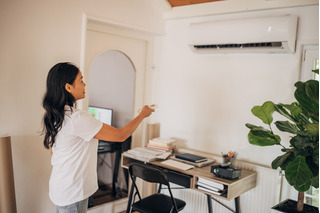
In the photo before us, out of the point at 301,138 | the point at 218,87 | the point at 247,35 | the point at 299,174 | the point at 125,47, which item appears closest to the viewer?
the point at 299,174

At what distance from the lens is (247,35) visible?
2.80 meters

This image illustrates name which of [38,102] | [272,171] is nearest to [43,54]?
[38,102]

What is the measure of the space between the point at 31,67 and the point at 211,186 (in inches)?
68.4

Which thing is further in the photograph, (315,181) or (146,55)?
(146,55)

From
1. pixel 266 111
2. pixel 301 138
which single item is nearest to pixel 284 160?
pixel 301 138

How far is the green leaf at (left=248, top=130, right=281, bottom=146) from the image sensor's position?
226 cm

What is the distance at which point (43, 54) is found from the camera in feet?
8.84

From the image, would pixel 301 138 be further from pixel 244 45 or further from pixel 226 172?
pixel 244 45

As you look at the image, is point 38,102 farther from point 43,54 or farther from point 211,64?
point 211,64

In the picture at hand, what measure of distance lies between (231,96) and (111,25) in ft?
4.52

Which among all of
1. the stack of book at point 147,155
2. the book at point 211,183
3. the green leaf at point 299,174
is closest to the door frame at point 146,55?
the stack of book at point 147,155

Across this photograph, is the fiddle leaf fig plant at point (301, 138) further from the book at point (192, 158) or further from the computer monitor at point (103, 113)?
the computer monitor at point (103, 113)

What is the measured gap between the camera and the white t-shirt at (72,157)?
194 cm

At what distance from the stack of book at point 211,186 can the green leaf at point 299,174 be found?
2.44ft
